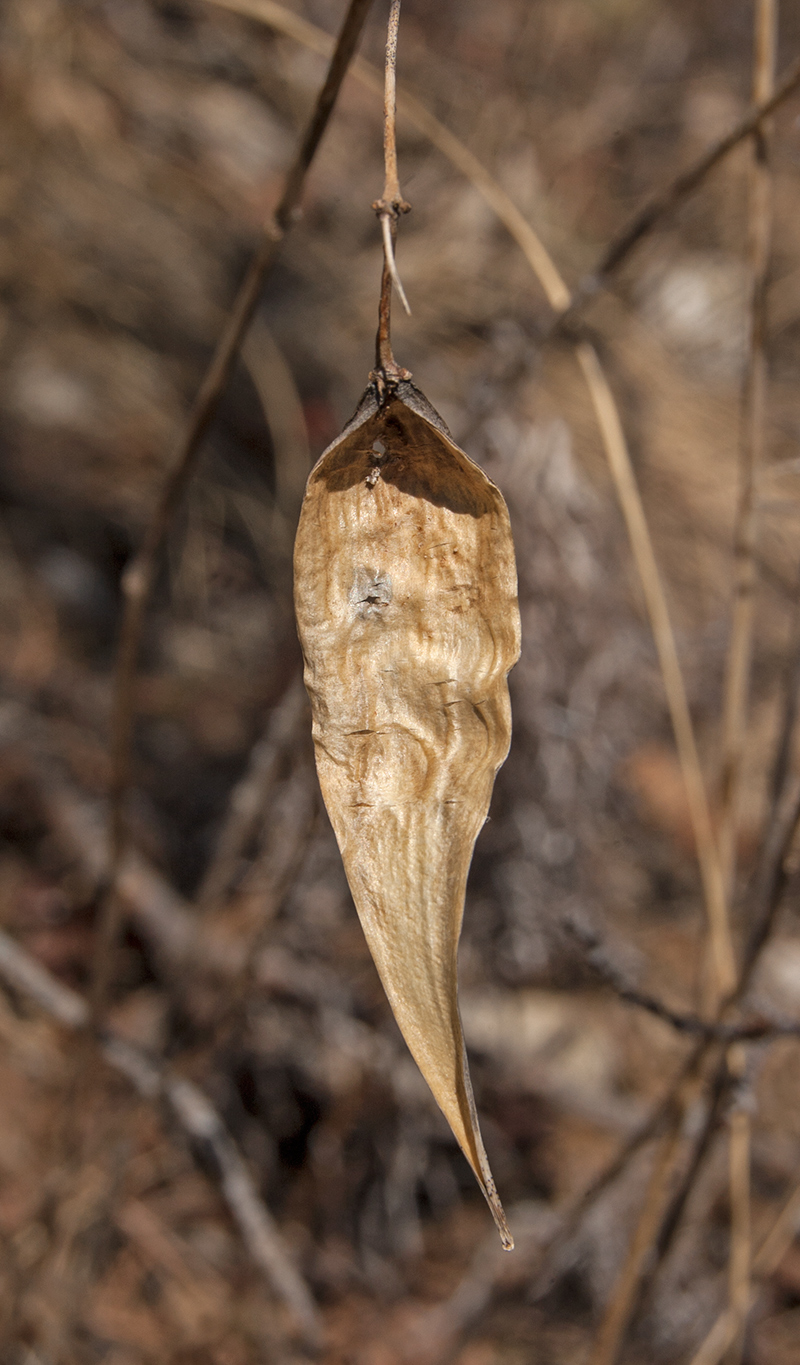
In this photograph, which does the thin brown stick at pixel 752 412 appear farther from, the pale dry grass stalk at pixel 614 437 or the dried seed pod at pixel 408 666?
the dried seed pod at pixel 408 666

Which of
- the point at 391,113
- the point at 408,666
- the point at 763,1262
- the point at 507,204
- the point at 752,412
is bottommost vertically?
the point at 763,1262

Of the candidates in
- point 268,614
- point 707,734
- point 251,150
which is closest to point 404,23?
point 251,150

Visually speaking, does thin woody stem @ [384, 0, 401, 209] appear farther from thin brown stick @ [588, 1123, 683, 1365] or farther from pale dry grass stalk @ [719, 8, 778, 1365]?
thin brown stick @ [588, 1123, 683, 1365]

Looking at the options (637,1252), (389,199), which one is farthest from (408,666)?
(637,1252)


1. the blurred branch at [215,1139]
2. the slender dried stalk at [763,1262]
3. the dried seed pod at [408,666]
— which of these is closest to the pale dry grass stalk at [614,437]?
the slender dried stalk at [763,1262]

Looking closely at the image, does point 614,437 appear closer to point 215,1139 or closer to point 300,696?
point 300,696

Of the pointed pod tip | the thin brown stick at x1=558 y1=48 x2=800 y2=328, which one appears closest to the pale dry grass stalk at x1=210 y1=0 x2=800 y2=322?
the thin brown stick at x1=558 y1=48 x2=800 y2=328
